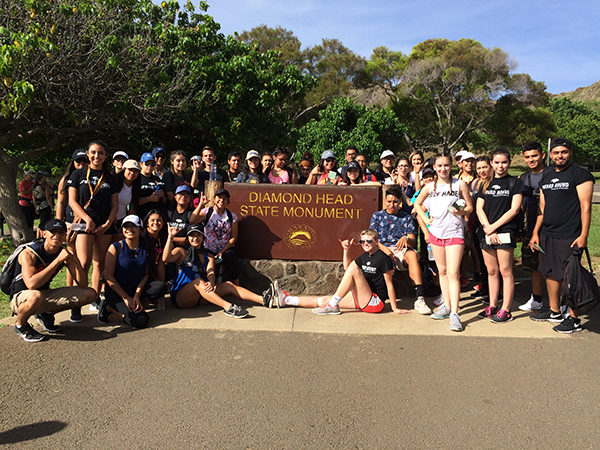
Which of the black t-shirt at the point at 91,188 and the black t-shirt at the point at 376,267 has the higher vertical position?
the black t-shirt at the point at 91,188

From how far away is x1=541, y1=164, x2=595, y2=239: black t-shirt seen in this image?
165 inches

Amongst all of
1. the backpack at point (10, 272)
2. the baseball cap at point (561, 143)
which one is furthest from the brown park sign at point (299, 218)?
the backpack at point (10, 272)

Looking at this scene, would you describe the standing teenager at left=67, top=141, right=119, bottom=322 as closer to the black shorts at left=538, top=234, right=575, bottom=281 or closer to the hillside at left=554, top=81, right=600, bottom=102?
the black shorts at left=538, top=234, right=575, bottom=281

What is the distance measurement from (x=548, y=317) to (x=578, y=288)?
680 millimetres

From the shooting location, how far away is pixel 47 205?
1015cm

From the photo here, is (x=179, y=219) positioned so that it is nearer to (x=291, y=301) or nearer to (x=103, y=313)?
(x=103, y=313)

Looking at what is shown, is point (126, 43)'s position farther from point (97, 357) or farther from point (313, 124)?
point (313, 124)

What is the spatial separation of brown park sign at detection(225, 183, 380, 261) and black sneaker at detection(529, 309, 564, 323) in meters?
2.08

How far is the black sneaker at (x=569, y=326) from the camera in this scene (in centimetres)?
423

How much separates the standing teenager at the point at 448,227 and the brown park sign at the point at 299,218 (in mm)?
1010

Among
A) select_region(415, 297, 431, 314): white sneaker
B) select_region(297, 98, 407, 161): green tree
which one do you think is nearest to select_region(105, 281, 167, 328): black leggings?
select_region(415, 297, 431, 314): white sneaker

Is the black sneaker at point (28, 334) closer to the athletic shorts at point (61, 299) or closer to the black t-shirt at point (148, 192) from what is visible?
the athletic shorts at point (61, 299)

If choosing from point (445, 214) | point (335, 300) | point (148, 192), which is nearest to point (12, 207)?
point (148, 192)

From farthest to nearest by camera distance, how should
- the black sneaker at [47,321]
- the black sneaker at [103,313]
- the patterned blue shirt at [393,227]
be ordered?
the patterned blue shirt at [393,227], the black sneaker at [103,313], the black sneaker at [47,321]
